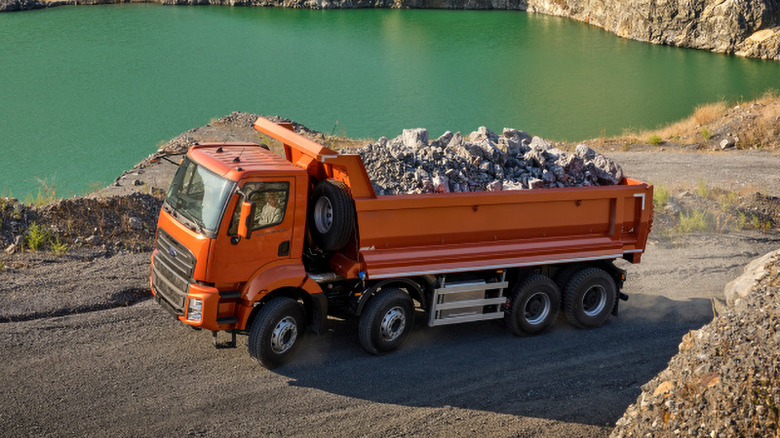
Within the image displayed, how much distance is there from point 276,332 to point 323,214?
1.52 m

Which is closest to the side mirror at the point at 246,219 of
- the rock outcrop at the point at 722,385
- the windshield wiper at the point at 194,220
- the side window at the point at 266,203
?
the side window at the point at 266,203

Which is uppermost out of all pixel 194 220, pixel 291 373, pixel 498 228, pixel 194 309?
pixel 194 220

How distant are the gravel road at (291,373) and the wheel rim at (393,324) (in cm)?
27

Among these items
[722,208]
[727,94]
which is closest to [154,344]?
[722,208]

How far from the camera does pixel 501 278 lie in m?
9.98

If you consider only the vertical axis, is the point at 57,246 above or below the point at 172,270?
below

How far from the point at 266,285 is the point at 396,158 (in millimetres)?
2590

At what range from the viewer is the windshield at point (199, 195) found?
8.43 meters

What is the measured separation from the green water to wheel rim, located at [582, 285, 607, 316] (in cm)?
1357

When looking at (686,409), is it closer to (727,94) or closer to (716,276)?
(716,276)

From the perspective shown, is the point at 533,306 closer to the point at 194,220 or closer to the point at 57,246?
the point at 194,220

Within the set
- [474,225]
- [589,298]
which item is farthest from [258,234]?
[589,298]

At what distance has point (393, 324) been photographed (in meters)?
9.53

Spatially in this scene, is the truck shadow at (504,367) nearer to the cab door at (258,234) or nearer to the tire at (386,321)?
the tire at (386,321)
